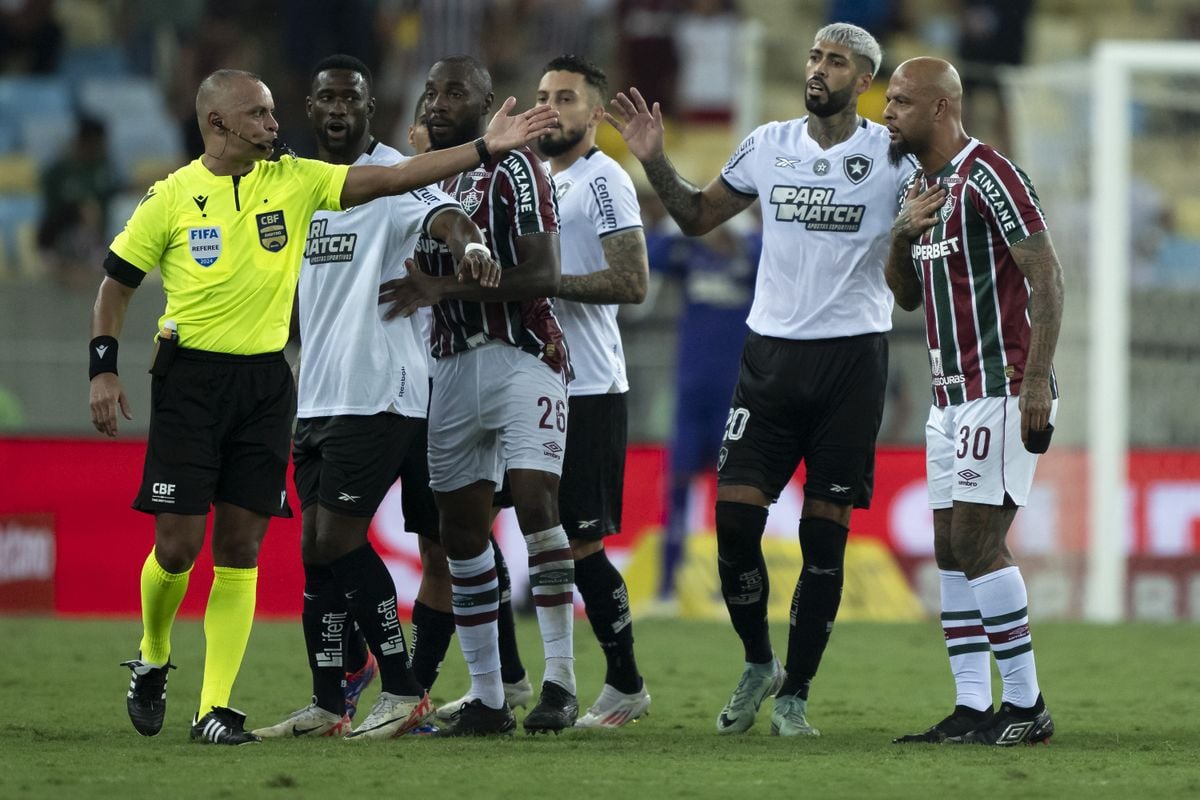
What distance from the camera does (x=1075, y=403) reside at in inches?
522

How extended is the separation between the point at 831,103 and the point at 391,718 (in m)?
2.97

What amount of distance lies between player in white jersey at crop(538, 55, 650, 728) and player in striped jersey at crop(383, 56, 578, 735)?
445 millimetres

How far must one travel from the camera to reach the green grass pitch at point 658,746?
5.59 m

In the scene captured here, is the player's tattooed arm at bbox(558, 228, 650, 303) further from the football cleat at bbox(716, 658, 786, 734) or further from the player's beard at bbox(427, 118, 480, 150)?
the football cleat at bbox(716, 658, 786, 734)

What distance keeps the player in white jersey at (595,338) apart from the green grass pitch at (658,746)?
1.36ft

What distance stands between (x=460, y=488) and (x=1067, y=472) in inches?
287

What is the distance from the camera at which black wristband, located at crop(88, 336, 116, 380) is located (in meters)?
6.56

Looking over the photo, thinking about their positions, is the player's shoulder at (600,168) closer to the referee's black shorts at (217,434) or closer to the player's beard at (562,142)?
the player's beard at (562,142)

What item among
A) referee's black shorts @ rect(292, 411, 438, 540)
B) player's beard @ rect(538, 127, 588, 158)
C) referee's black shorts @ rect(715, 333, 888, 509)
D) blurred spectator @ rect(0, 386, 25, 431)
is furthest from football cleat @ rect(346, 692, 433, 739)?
blurred spectator @ rect(0, 386, 25, 431)

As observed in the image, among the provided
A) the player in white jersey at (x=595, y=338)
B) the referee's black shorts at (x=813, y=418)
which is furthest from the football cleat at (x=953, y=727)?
the player in white jersey at (x=595, y=338)

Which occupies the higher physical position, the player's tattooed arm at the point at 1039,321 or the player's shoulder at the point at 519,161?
the player's shoulder at the point at 519,161

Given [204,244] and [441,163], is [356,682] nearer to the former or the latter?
[204,244]

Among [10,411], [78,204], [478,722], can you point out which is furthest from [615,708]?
[78,204]

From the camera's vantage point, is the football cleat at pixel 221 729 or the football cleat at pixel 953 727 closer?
the football cleat at pixel 221 729
